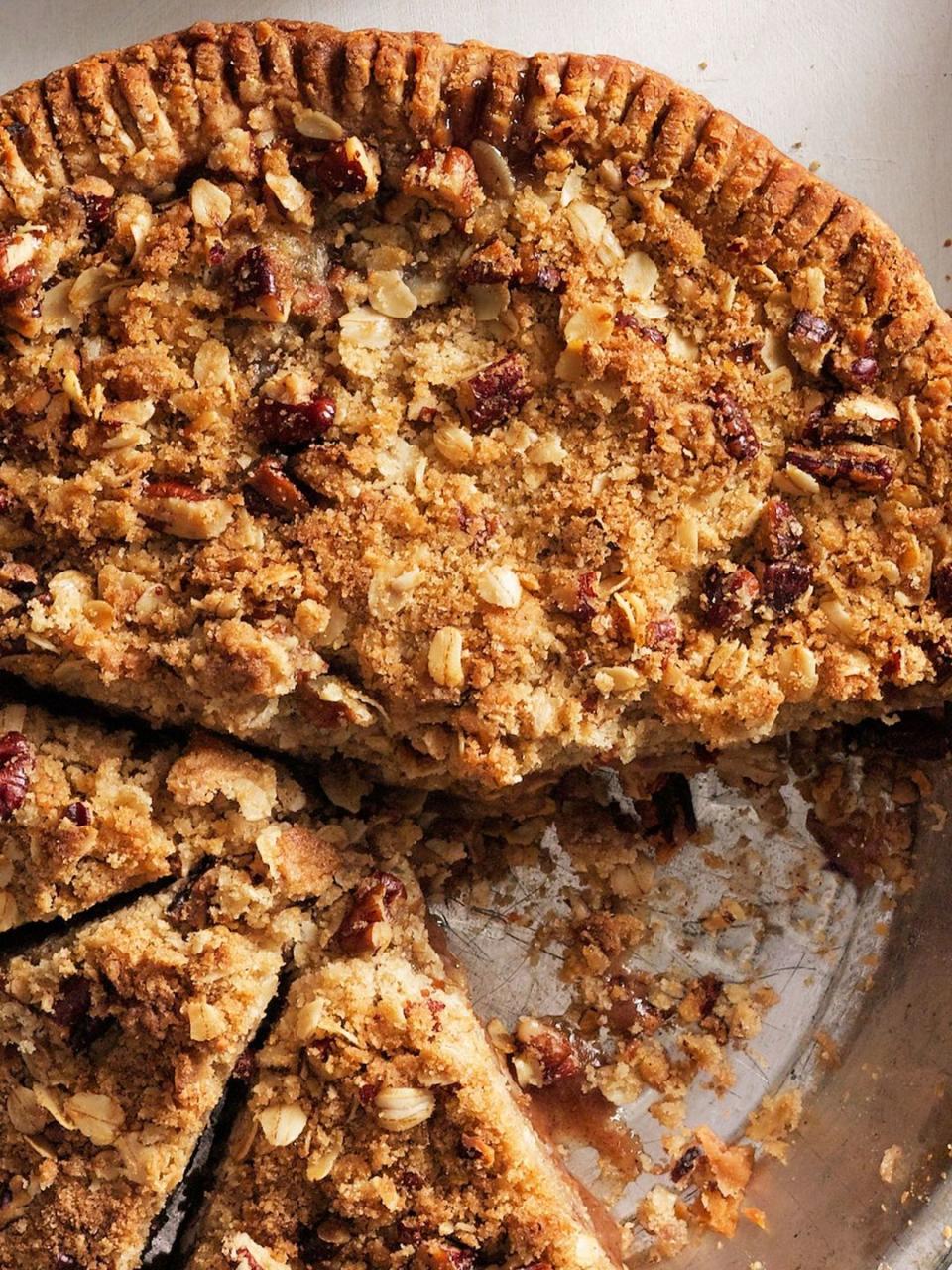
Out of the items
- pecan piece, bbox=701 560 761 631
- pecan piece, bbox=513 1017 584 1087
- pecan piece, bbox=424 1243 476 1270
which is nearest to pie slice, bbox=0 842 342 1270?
pecan piece, bbox=424 1243 476 1270

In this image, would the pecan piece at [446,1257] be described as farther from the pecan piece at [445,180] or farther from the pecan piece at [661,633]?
the pecan piece at [445,180]

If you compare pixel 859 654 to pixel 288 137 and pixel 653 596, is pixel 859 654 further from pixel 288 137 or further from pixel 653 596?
pixel 288 137

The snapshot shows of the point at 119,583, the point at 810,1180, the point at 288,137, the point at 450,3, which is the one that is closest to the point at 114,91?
the point at 288,137

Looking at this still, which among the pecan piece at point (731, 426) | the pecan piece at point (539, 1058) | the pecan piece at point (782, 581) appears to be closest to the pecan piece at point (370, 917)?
the pecan piece at point (539, 1058)

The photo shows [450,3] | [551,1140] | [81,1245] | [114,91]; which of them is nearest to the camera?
[114,91]

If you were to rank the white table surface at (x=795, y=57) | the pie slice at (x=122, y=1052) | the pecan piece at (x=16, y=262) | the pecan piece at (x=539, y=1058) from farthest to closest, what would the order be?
the white table surface at (x=795, y=57)
the pecan piece at (x=539, y=1058)
the pie slice at (x=122, y=1052)
the pecan piece at (x=16, y=262)

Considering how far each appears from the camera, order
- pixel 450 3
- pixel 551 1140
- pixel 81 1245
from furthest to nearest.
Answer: pixel 450 3 < pixel 551 1140 < pixel 81 1245

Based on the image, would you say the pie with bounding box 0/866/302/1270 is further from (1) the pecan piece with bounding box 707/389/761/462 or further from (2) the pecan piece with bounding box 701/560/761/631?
(1) the pecan piece with bounding box 707/389/761/462
